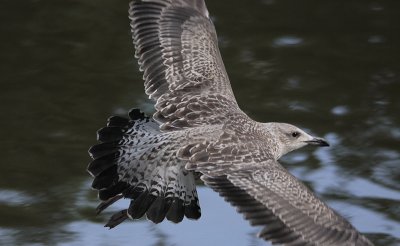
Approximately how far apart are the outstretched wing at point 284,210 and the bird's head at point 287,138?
0.81 m

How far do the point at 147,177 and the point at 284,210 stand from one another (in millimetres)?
981

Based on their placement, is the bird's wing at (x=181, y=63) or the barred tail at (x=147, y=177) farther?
the bird's wing at (x=181, y=63)

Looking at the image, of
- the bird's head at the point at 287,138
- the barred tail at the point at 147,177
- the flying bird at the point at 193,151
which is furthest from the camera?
the bird's head at the point at 287,138

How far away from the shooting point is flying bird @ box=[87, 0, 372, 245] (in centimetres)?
647

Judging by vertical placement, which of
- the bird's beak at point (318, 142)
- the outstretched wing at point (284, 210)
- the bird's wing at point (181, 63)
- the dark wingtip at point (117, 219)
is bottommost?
the outstretched wing at point (284, 210)

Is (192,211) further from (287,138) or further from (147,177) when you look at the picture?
(287,138)

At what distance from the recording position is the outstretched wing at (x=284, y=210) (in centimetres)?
636

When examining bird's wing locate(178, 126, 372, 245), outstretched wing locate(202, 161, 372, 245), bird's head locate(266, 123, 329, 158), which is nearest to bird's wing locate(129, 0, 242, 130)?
bird's head locate(266, 123, 329, 158)

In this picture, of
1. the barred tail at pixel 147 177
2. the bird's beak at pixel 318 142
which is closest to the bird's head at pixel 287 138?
the bird's beak at pixel 318 142

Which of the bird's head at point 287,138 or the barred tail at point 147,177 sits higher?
the bird's head at point 287,138

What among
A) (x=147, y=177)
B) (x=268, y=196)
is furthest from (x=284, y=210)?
(x=147, y=177)

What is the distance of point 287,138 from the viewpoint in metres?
7.57

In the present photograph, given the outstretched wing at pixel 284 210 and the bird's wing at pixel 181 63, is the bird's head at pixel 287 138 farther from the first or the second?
the outstretched wing at pixel 284 210

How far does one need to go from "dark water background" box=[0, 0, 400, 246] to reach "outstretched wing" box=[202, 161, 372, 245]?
1.34 metres
